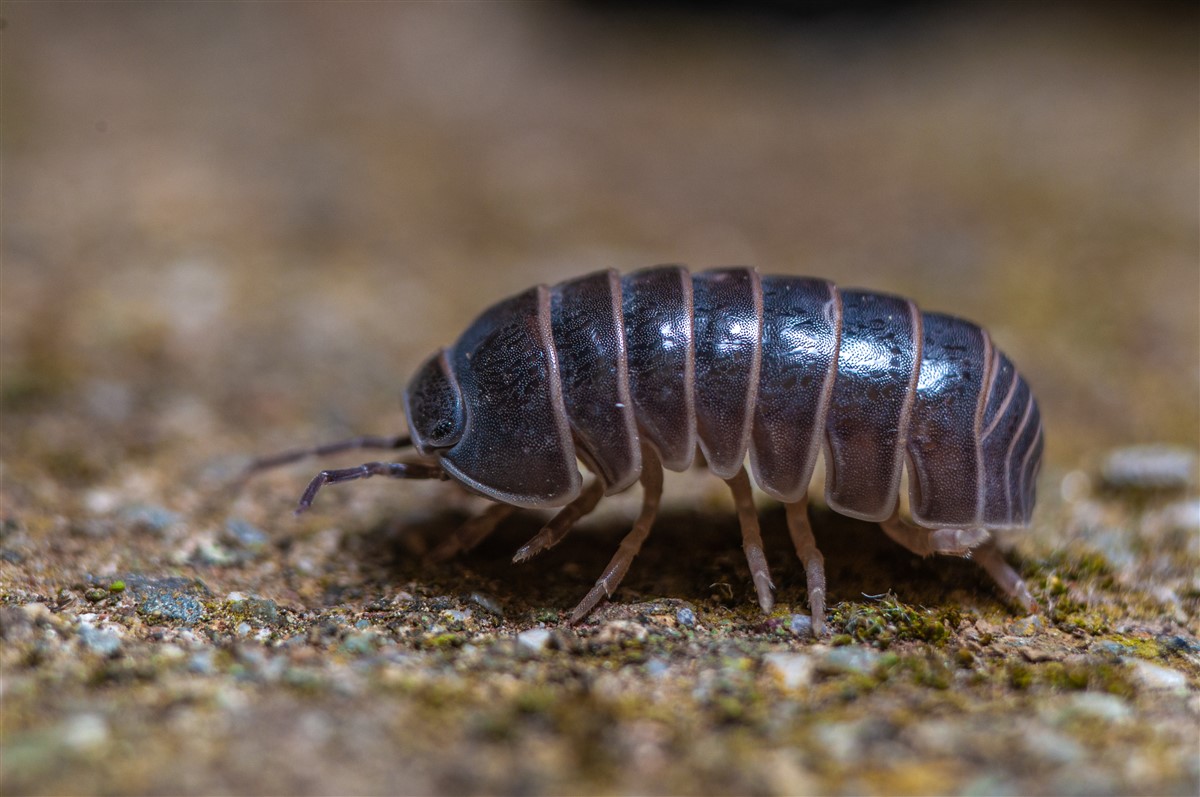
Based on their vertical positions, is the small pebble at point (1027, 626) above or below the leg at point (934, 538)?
below

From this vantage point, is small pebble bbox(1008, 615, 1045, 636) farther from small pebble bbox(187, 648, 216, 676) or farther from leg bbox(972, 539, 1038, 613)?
small pebble bbox(187, 648, 216, 676)

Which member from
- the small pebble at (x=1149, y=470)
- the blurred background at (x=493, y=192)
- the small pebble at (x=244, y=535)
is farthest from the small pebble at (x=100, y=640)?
the small pebble at (x=1149, y=470)

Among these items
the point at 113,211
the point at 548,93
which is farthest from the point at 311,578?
the point at 548,93

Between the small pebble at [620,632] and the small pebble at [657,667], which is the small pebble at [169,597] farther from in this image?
the small pebble at [657,667]

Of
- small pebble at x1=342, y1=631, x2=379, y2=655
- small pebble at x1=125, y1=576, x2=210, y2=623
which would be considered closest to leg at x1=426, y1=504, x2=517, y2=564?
small pebble at x1=342, y1=631, x2=379, y2=655

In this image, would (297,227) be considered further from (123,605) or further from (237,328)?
(123,605)
